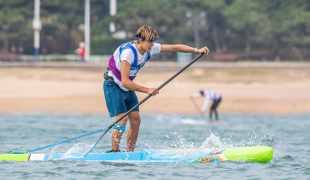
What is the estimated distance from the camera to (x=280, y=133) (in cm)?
1903

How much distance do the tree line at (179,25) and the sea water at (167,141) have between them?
17.0 meters

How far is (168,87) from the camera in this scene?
32.2 meters

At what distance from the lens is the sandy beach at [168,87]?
96.8 ft

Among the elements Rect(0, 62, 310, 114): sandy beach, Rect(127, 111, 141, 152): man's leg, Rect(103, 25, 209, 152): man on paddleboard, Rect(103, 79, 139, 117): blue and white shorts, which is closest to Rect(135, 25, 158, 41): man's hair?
Rect(103, 25, 209, 152): man on paddleboard

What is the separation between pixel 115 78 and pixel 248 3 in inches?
1342

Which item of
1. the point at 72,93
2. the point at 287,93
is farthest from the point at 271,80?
the point at 72,93

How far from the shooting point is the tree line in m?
44.1

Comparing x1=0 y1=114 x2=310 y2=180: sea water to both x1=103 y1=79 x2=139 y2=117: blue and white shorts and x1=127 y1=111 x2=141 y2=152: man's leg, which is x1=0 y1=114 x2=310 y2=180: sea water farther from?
x1=103 y1=79 x2=139 y2=117: blue and white shorts

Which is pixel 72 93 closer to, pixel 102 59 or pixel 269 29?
pixel 102 59

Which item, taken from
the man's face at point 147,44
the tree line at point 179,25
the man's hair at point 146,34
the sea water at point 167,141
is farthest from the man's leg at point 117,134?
the tree line at point 179,25

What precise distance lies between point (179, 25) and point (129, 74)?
3428cm

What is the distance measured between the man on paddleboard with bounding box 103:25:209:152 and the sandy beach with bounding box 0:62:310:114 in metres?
16.2

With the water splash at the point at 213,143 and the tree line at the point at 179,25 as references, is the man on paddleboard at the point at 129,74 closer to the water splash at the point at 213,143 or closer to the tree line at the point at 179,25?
the water splash at the point at 213,143

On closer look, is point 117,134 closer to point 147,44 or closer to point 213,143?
point 147,44
